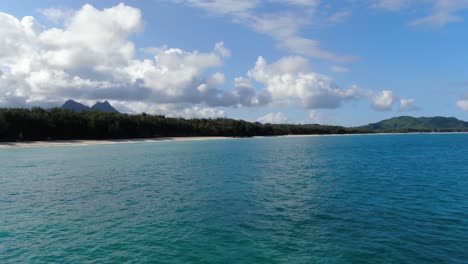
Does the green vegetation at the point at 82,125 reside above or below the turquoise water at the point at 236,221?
above

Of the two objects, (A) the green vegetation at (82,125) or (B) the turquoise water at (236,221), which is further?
(A) the green vegetation at (82,125)

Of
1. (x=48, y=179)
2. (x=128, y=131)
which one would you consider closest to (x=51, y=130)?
(x=128, y=131)

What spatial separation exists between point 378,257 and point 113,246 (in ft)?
37.4

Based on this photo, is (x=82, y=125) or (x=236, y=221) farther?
(x=82, y=125)

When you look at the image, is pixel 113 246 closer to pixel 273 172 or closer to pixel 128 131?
pixel 273 172

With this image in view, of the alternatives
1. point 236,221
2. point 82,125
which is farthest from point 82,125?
point 236,221

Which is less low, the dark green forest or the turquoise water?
the dark green forest

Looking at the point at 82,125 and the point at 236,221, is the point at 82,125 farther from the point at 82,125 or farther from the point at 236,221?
the point at 236,221

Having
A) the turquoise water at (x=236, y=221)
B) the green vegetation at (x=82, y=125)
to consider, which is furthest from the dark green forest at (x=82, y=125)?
the turquoise water at (x=236, y=221)

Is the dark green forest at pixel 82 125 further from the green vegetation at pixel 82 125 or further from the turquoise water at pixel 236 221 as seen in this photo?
the turquoise water at pixel 236 221

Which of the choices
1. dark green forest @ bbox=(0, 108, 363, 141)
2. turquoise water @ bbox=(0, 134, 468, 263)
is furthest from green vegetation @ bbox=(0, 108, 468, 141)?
turquoise water @ bbox=(0, 134, 468, 263)

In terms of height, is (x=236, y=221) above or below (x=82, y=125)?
below

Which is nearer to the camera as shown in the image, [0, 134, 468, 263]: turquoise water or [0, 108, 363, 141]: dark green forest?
→ [0, 134, 468, 263]: turquoise water

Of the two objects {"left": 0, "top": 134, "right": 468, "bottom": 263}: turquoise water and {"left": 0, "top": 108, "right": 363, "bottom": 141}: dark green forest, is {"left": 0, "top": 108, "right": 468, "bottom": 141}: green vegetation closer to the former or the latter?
{"left": 0, "top": 108, "right": 363, "bottom": 141}: dark green forest
